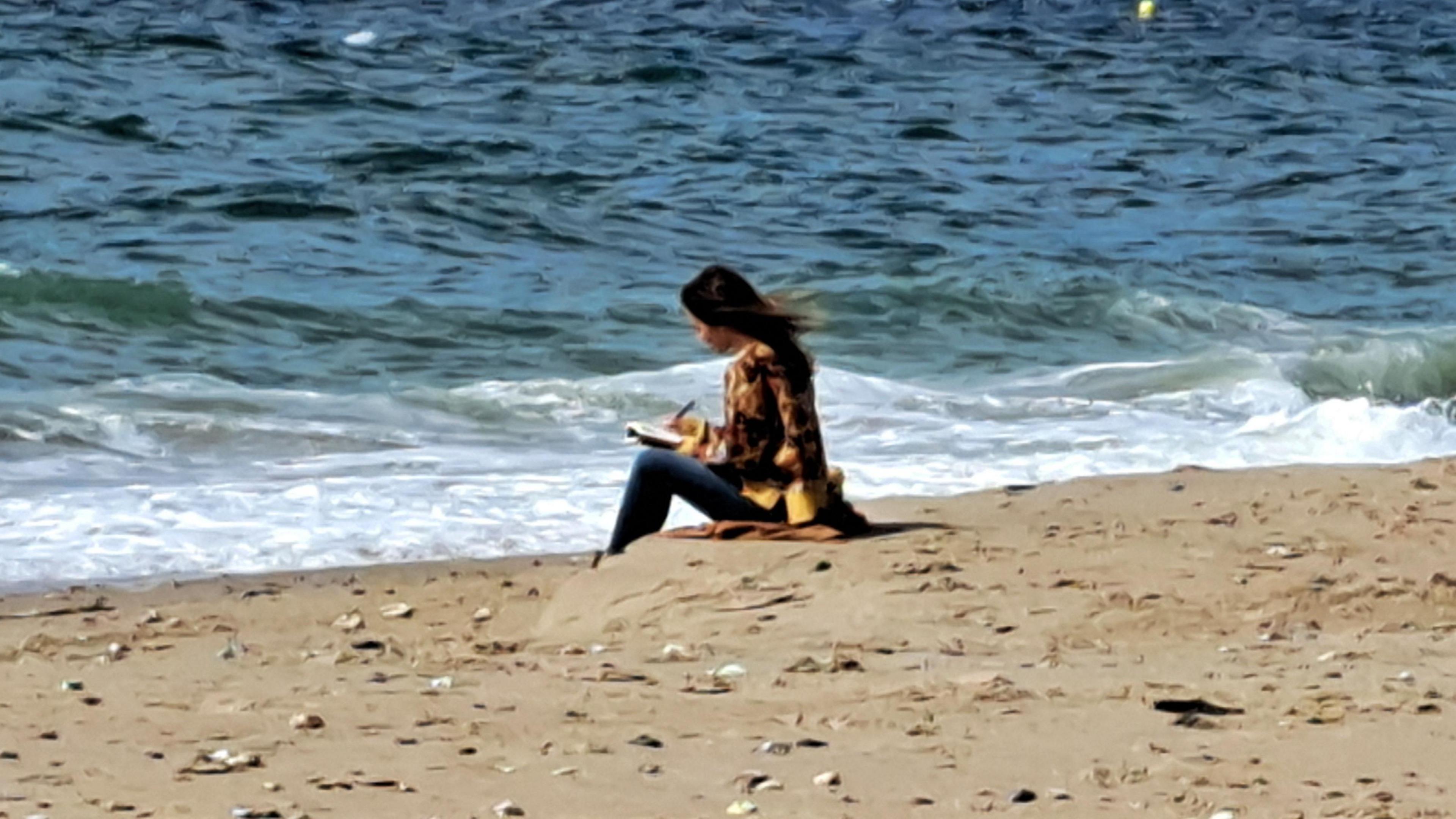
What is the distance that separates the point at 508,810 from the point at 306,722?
89cm

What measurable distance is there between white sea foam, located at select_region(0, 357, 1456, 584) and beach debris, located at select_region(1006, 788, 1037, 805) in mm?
3770

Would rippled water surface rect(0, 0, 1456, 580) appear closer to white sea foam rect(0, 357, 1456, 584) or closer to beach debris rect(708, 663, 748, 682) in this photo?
white sea foam rect(0, 357, 1456, 584)

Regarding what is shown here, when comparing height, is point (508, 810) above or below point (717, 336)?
below

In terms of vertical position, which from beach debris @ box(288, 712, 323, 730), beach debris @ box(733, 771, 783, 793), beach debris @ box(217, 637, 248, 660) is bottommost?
beach debris @ box(217, 637, 248, 660)

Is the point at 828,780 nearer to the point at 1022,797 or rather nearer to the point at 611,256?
the point at 1022,797

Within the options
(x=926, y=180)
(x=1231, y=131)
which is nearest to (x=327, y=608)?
(x=926, y=180)

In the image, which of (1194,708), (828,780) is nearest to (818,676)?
(1194,708)

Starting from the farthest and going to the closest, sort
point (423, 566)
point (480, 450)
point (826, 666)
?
point (480, 450) < point (423, 566) < point (826, 666)

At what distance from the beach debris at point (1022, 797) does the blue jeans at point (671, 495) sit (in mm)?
2594

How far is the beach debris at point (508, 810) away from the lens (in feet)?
14.7

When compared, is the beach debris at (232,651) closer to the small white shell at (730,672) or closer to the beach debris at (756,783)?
the small white shell at (730,672)

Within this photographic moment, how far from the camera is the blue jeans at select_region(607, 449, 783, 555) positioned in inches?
282

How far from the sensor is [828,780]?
4.75m

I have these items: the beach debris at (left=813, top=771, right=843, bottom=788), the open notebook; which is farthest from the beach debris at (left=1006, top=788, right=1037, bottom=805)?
the open notebook
